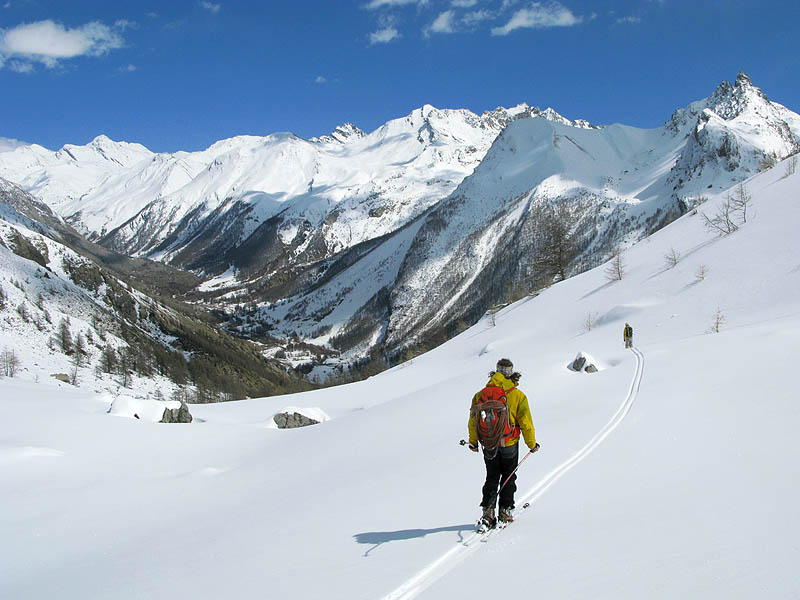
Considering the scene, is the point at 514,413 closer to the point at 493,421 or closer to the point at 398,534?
the point at 493,421

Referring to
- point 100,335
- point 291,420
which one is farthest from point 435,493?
point 100,335

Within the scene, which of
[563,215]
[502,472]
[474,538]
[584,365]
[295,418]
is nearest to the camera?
[474,538]

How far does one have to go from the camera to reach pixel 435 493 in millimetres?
8688

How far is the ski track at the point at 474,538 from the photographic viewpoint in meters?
5.17

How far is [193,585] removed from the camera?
20.4 feet

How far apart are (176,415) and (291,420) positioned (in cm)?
547

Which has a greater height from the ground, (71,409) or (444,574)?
(71,409)

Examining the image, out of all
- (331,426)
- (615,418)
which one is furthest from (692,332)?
(331,426)

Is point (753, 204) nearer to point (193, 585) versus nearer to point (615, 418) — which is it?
point (615, 418)

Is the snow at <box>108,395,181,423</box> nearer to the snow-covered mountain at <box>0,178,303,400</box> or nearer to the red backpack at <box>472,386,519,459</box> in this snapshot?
the red backpack at <box>472,386,519,459</box>

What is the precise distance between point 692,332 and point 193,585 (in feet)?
80.5

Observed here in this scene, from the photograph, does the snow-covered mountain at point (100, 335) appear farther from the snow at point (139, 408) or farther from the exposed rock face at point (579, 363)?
the exposed rock face at point (579, 363)

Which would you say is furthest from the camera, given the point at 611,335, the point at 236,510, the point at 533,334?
the point at 533,334

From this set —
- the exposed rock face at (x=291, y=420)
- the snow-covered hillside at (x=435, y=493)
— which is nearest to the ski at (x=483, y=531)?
the snow-covered hillside at (x=435, y=493)
